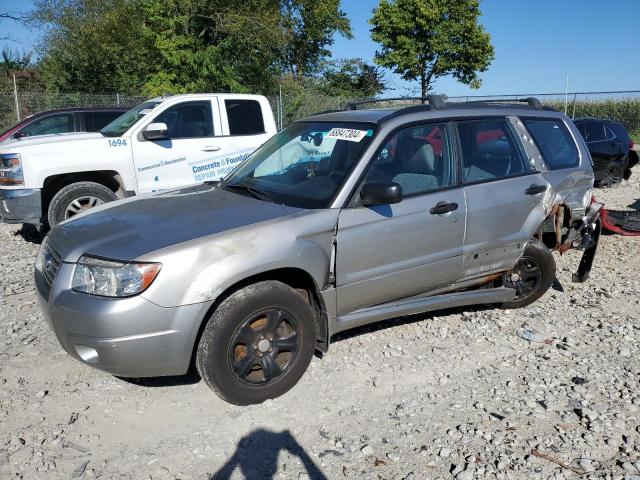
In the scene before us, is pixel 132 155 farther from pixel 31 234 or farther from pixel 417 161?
pixel 417 161

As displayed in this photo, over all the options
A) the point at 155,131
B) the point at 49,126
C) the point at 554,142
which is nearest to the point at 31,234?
the point at 155,131

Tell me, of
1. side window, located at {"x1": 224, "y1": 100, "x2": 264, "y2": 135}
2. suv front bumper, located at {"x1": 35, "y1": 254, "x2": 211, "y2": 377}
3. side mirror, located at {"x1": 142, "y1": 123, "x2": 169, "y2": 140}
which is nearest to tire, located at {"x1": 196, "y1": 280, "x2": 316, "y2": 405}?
suv front bumper, located at {"x1": 35, "y1": 254, "x2": 211, "y2": 377}

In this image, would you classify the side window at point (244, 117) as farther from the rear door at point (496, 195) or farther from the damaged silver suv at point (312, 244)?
the rear door at point (496, 195)

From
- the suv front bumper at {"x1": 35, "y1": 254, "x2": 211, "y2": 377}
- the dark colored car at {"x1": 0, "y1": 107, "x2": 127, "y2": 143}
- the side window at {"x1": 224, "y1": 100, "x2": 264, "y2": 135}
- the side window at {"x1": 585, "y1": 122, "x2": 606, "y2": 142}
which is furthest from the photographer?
the side window at {"x1": 585, "y1": 122, "x2": 606, "y2": 142}

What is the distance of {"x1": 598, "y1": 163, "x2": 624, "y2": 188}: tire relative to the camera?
12891 millimetres

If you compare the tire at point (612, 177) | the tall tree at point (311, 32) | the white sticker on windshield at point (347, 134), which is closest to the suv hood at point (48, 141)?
the white sticker on windshield at point (347, 134)

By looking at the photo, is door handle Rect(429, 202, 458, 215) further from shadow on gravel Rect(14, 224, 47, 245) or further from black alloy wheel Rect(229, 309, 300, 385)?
shadow on gravel Rect(14, 224, 47, 245)

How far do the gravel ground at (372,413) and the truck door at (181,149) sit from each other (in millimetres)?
3191

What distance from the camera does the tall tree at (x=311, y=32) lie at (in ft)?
125

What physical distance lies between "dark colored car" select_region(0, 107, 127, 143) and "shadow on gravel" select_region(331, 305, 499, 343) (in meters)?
7.62

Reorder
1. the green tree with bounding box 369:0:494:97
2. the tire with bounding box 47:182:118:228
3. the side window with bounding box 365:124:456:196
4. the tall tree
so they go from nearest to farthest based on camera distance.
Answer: the side window with bounding box 365:124:456:196, the tire with bounding box 47:182:118:228, the green tree with bounding box 369:0:494:97, the tall tree

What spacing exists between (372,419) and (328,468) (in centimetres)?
55

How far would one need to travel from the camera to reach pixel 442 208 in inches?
159

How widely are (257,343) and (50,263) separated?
4.61 feet
